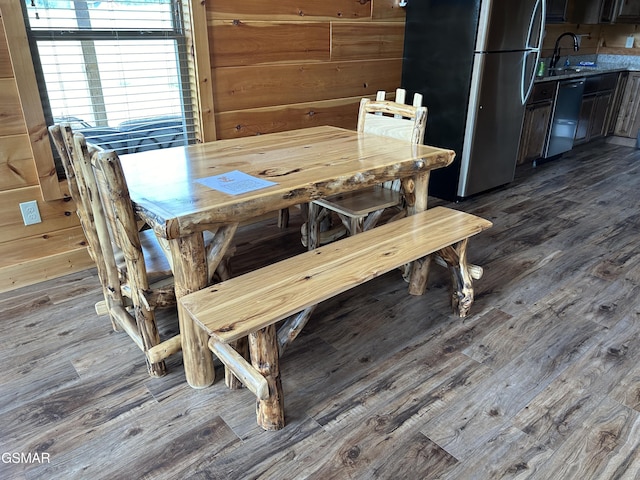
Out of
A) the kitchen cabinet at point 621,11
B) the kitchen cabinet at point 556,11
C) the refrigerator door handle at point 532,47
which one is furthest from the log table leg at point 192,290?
the kitchen cabinet at point 621,11

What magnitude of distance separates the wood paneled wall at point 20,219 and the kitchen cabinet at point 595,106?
5.06m

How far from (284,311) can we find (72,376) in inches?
40.6

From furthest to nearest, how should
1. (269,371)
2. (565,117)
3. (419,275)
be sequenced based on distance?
(565,117) → (419,275) → (269,371)

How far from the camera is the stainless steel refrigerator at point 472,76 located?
346 centimetres

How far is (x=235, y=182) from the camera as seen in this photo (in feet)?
6.10

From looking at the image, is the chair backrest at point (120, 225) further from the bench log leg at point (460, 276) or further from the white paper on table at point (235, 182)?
the bench log leg at point (460, 276)

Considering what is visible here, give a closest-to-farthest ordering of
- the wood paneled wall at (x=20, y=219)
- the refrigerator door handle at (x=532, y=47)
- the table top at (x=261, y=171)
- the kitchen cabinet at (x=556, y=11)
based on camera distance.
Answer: the table top at (x=261, y=171) → the wood paneled wall at (x=20, y=219) → the refrigerator door handle at (x=532, y=47) → the kitchen cabinet at (x=556, y=11)

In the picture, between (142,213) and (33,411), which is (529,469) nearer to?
(142,213)

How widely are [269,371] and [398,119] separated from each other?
1690 mm

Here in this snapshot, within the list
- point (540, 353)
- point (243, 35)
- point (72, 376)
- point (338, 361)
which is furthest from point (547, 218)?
point (72, 376)

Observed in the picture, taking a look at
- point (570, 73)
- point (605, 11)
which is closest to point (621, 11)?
point (605, 11)

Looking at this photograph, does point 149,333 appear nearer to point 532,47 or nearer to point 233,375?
point 233,375

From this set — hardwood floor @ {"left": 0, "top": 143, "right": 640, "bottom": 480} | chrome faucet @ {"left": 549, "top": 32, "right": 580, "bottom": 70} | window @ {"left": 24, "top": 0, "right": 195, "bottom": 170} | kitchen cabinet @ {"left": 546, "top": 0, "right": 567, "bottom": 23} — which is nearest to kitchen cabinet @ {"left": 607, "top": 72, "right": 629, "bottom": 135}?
chrome faucet @ {"left": 549, "top": 32, "right": 580, "bottom": 70}

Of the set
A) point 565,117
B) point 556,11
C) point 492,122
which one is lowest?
point 565,117
